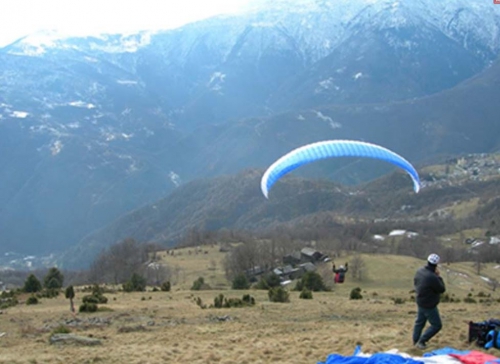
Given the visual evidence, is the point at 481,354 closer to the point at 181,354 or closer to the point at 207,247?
the point at 181,354

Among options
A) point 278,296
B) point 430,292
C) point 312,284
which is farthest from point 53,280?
point 430,292

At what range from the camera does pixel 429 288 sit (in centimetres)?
1595

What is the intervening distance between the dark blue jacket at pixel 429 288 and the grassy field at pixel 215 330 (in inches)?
61.4

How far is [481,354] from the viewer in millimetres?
14695

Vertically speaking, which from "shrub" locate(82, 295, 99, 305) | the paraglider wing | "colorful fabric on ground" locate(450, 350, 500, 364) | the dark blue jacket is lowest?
"colorful fabric on ground" locate(450, 350, 500, 364)

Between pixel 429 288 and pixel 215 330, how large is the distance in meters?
9.63

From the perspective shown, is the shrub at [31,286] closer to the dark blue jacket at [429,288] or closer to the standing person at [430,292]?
the standing person at [430,292]

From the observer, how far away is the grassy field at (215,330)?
17359 mm

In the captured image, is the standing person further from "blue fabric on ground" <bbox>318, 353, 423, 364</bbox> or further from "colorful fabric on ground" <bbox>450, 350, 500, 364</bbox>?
"blue fabric on ground" <bbox>318, 353, 423, 364</bbox>

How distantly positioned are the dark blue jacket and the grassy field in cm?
156

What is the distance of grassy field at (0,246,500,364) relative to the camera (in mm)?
17359

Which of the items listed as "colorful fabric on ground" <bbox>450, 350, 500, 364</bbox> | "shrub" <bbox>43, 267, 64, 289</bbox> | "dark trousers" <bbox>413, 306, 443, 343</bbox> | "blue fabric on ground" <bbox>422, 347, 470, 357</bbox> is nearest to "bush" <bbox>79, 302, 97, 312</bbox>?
"dark trousers" <bbox>413, 306, 443, 343</bbox>

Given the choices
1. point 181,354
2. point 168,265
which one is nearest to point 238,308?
point 181,354

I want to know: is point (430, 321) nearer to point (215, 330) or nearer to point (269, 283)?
point (215, 330)
